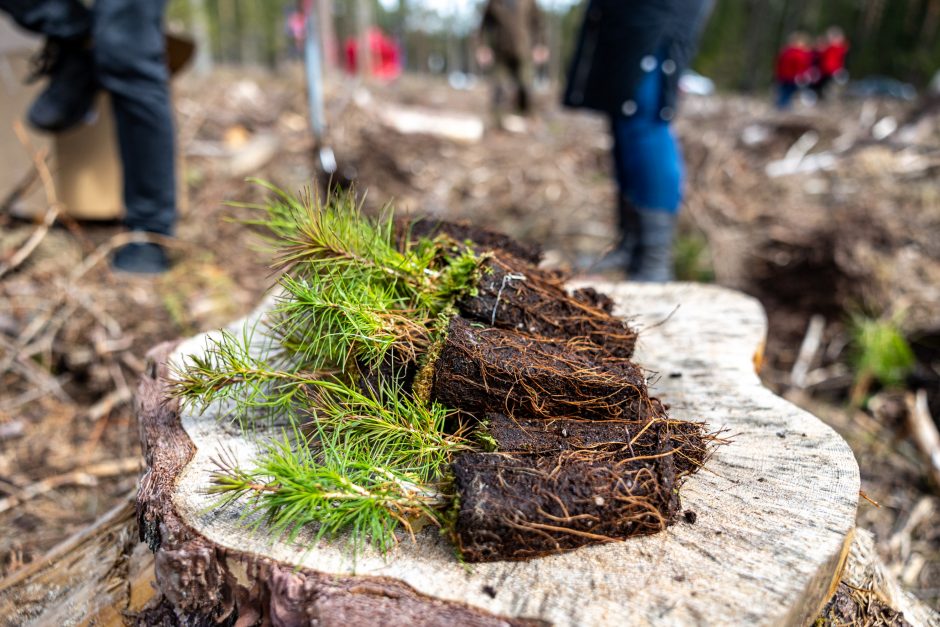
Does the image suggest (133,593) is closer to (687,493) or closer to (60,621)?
(60,621)

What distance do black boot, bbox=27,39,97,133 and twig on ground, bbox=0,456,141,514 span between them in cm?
189

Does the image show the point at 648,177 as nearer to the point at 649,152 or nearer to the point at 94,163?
the point at 649,152

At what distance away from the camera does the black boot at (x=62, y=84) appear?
10.8ft

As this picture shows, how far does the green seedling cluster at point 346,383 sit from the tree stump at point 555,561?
57 millimetres

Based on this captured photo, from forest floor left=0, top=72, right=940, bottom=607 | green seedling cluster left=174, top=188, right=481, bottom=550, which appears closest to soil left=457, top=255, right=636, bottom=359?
green seedling cluster left=174, top=188, right=481, bottom=550

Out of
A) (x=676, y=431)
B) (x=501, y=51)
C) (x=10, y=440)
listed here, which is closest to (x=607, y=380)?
(x=676, y=431)

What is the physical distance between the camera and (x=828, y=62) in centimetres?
1602

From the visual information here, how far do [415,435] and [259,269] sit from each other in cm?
302

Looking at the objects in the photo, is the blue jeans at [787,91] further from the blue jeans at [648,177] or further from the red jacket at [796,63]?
the blue jeans at [648,177]

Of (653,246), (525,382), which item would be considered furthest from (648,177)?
(525,382)

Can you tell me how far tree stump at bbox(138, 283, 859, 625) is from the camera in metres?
0.97

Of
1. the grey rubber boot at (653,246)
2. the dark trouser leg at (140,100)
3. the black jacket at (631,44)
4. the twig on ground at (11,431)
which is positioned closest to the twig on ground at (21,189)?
the dark trouser leg at (140,100)

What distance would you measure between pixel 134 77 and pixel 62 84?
47 centimetres

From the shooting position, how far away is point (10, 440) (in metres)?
2.58
